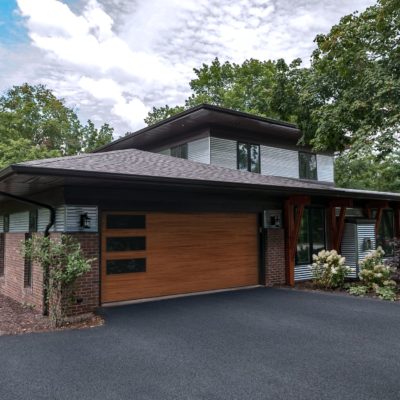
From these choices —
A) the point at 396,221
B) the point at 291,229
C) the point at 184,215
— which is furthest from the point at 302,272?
the point at 396,221

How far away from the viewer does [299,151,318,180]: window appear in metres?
15.9

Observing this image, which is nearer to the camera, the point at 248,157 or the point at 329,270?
the point at 329,270

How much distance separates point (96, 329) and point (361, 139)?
9.24m

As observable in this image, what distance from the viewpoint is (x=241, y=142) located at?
13.7 m

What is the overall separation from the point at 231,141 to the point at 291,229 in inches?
165

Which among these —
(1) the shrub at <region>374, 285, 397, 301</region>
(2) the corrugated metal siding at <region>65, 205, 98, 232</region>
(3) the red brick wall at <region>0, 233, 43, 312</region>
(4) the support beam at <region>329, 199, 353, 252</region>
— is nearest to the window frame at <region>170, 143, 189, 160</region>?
(4) the support beam at <region>329, 199, 353, 252</region>

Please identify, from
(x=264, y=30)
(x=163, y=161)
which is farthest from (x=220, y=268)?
(x=264, y=30)

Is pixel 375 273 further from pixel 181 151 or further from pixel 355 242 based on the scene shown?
pixel 181 151

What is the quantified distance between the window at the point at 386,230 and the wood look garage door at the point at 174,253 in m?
6.63

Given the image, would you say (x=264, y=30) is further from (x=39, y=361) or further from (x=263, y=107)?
(x=39, y=361)

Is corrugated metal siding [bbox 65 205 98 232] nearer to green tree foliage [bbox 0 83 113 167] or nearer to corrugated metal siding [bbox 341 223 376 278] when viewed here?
corrugated metal siding [bbox 341 223 376 278]

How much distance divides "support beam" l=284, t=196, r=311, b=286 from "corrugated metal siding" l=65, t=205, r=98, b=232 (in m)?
5.77

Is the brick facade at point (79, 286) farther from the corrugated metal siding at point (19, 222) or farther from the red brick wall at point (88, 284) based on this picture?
the corrugated metal siding at point (19, 222)

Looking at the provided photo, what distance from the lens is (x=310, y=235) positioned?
1191 cm
